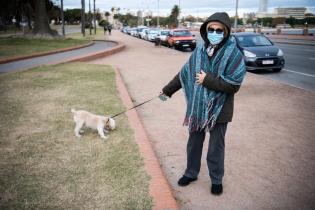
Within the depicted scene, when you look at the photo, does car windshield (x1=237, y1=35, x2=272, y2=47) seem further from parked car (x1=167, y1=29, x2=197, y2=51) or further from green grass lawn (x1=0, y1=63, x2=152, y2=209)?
parked car (x1=167, y1=29, x2=197, y2=51)

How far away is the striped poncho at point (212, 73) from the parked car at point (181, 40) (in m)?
22.5

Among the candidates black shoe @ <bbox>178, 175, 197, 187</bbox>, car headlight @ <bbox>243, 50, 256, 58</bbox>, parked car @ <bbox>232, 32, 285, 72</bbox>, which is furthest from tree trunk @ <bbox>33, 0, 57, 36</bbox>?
black shoe @ <bbox>178, 175, 197, 187</bbox>

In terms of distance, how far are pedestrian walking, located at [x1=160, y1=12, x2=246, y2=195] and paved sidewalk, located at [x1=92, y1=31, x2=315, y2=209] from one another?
0.38m

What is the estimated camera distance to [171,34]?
28.0 m

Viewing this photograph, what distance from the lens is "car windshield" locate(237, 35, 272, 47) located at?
15.2m

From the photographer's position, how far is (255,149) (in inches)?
211

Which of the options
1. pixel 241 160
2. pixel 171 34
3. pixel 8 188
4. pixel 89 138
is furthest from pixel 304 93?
pixel 171 34

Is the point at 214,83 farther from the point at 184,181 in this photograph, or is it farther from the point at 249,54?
the point at 249,54

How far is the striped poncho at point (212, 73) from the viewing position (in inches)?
137

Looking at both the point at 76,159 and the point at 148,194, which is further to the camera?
the point at 76,159

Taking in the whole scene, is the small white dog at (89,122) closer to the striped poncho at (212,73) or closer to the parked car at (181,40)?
the striped poncho at (212,73)

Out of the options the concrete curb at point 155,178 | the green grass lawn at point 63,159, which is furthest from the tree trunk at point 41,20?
the concrete curb at point 155,178

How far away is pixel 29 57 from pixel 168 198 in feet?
52.5

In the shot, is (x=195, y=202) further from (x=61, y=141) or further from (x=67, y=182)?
(x=61, y=141)
